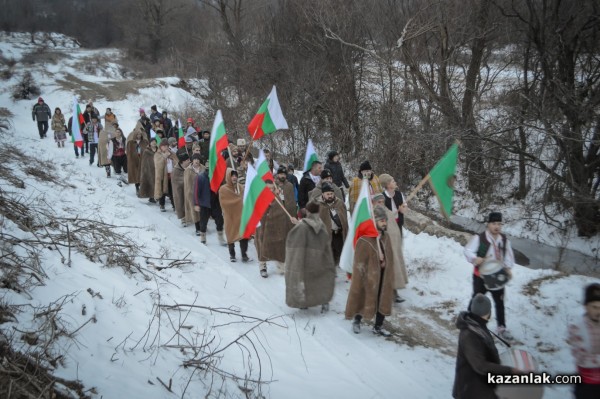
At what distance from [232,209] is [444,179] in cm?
462

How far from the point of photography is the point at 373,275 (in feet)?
18.7

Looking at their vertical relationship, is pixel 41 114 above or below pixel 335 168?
above

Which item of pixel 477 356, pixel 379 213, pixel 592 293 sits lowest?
pixel 477 356

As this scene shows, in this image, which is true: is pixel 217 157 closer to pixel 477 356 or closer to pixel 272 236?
pixel 272 236

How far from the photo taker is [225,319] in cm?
592

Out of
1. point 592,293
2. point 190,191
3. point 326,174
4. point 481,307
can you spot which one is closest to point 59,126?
point 190,191

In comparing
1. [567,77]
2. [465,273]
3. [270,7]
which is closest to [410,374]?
[465,273]

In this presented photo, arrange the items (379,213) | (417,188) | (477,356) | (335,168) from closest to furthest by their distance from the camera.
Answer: (477,356) → (379,213) → (417,188) → (335,168)

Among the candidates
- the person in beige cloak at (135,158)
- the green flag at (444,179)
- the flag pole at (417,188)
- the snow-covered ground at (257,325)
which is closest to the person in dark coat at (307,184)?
the snow-covered ground at (257,325)

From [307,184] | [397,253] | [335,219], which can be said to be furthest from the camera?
[307,184]

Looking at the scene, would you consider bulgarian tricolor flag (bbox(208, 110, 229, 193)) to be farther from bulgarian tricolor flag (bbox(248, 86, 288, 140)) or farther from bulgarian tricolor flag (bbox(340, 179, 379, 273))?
bulgarian tricolor flag (bbox(340, 179, 379, 273))

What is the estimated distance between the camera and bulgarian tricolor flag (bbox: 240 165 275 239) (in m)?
6.62

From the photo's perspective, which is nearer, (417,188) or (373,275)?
(373,275)

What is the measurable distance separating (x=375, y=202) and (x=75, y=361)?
170 inches
